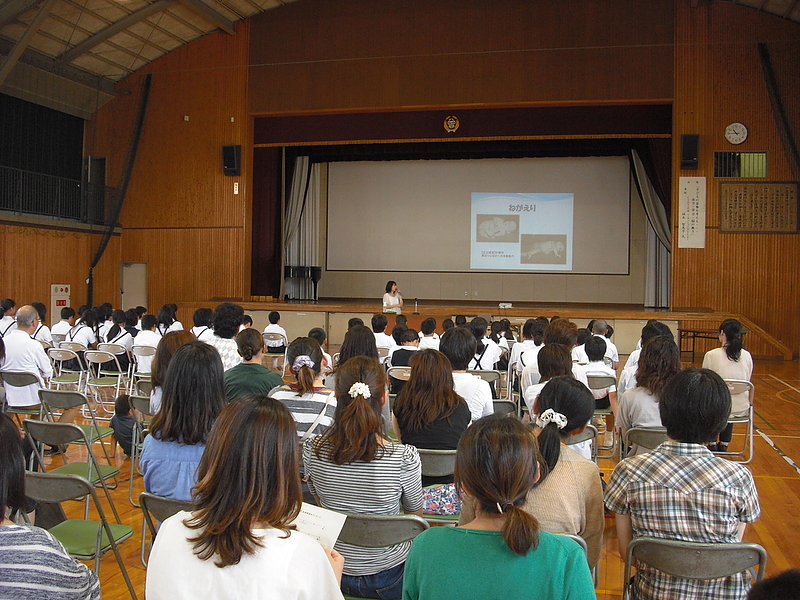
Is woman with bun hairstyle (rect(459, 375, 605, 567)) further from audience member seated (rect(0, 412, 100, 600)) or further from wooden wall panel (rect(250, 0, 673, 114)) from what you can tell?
wooden wall panel (rect(250, 0, 673, 114))

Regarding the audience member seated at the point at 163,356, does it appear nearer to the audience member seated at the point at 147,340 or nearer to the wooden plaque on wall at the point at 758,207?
the audience member seated at the point at 147,340

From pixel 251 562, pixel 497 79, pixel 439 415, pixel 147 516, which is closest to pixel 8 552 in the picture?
pixel 251 562

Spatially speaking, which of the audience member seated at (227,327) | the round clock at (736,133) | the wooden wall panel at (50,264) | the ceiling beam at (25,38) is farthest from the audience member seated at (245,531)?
the wooden wall panel at (50,264)

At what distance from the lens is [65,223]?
1363 cm

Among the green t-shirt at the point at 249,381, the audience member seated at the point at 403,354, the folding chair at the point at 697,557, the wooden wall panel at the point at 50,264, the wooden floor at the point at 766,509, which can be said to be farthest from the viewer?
the wooden wall panel at the point at 50,264

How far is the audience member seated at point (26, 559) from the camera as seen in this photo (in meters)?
1.32

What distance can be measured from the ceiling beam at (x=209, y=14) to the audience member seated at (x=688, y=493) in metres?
12.0

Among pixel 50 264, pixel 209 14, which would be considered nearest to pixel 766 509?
pixel 209 14

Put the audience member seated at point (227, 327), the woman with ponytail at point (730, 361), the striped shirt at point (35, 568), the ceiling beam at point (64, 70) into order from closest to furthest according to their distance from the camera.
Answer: the striped shirt at point (35, 568)
the audience member seated at point (227, 327)
the woman with ponytail at point (730, 361)
the ceiling beam at point (64, 70)

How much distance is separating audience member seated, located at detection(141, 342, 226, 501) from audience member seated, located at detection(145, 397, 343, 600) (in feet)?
3.01

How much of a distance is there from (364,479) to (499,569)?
→ 0.99 meters

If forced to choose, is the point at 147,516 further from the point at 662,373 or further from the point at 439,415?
the point at 662,373

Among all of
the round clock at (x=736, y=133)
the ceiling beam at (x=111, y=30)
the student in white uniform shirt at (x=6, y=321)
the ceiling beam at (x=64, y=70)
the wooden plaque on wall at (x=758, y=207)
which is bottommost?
the student in white uniform shirt at (x=6, y=321)

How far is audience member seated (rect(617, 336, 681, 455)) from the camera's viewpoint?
12.5 ft
